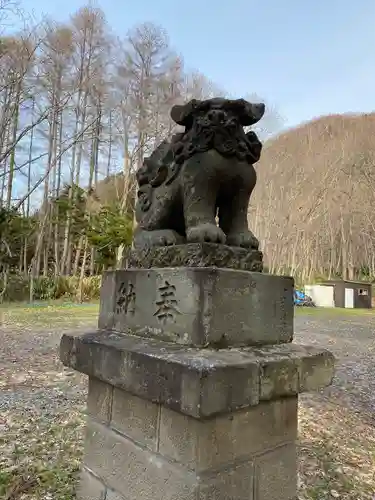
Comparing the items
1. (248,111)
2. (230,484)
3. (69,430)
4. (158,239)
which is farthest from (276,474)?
(69,430)

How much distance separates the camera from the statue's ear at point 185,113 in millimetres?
1774

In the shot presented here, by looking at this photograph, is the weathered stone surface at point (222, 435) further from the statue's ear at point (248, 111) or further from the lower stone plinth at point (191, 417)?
the statue's ear at point (248, 111)

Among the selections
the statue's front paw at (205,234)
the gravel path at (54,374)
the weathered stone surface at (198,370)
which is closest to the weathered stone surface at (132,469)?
the weathered stone surface at (198,370)

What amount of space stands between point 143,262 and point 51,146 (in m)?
16.1

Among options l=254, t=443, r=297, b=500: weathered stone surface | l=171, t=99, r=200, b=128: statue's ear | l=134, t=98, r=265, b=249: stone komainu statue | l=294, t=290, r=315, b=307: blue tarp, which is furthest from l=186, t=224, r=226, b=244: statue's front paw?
l=294, t=290, r=315, b=307: blue tarp

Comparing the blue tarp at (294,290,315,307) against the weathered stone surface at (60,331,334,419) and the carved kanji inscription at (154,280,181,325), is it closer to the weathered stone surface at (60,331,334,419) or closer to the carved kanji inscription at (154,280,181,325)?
the weathered stone surface at (60,331,334,419)

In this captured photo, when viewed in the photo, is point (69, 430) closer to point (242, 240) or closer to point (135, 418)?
point (135, 418)

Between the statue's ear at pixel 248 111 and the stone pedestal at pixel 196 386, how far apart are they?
0.75 metres

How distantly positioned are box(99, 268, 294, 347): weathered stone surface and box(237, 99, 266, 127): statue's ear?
29.3 inches

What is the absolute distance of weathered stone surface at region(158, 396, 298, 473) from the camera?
1.38m

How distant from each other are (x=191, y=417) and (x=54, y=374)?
13.1 feet

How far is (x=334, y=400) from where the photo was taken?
13.9 ft

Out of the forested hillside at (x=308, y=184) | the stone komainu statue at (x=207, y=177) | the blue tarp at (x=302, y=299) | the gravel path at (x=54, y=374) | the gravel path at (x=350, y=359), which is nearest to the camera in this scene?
the stone komainu statue at (x=207, y=177)

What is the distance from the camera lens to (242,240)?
1.81 meters
